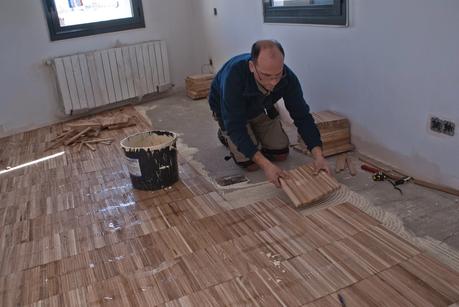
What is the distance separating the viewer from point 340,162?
8.88 ft

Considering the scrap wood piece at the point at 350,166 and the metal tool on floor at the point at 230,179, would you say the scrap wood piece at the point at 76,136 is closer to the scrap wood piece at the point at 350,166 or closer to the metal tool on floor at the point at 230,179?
the metal tool on floor at the point at 230,179

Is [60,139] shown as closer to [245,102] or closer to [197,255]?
[245,102]

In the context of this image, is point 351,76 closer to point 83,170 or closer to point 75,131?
point 83,170

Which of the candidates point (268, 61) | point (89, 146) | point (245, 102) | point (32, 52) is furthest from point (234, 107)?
point (32, 52)

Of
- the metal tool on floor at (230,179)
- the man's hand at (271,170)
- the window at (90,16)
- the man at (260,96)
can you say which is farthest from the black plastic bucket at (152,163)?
the window at (90,16)

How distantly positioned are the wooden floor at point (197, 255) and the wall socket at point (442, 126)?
64cm

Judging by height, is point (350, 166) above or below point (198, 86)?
below

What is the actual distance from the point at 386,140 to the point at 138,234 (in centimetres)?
162

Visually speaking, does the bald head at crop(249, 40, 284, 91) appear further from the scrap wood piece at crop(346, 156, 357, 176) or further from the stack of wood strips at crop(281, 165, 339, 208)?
the scrap wood piece at crop(346, 156, 357, 176)

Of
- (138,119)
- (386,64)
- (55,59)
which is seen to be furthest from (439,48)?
(55,59)

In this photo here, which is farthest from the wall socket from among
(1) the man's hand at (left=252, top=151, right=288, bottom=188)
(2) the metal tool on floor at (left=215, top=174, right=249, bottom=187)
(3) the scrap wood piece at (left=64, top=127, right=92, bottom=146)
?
(3) the scrap wood piece at (left=64, top=127, right=92, bottom=146)

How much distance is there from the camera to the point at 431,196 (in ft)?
7.22

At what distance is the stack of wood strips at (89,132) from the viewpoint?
12.0ft

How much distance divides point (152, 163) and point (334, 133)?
4.13 ft
